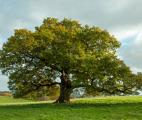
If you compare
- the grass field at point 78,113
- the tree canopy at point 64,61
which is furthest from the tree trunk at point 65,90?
the grass field at point 78,113

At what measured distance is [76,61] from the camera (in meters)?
55.6

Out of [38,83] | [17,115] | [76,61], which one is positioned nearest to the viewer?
[17,115]

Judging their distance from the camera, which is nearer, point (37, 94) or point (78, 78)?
point (78, 78)

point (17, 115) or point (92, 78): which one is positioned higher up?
point (92, 78)

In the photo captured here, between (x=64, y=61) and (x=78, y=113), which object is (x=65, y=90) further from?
(x=78, y=113)

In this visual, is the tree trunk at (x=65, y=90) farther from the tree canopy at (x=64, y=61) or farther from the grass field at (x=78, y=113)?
the grass field at (x=78, y=113)

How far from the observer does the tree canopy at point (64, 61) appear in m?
56.1

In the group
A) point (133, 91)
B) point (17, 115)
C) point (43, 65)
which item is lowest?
point (17, 115)

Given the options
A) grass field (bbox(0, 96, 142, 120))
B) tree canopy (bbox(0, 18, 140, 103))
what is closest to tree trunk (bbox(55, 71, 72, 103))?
tree canopy (bbox(0, 18, 140, 103))

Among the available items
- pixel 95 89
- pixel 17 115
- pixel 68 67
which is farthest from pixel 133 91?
pixel 17 115

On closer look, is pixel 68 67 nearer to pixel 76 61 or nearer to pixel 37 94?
pixel 76 61

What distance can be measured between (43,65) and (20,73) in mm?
2977

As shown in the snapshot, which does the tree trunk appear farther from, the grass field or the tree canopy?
the grass field

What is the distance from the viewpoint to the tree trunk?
191ft
